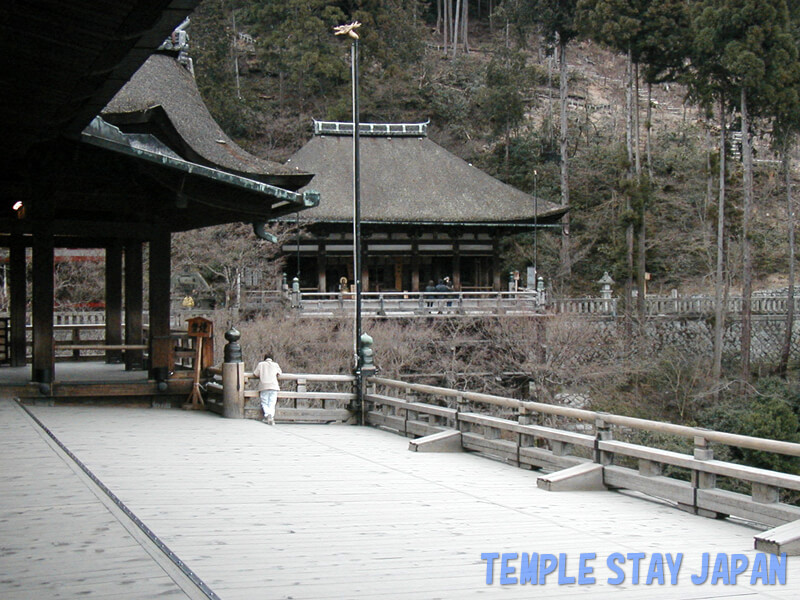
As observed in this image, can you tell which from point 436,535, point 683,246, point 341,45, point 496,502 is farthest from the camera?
point 341,45

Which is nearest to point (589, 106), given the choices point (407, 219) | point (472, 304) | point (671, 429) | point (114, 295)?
point (407, 219)

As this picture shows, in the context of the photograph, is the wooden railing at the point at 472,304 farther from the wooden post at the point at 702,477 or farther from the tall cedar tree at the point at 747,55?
the wooden post at the point at 702,477

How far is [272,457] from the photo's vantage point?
10000 mm

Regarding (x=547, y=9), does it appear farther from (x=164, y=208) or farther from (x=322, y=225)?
(x=164, y=208)

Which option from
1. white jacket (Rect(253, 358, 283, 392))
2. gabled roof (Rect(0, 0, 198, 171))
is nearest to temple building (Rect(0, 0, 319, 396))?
gabled roof (Rect(0, 0, 198, 171))

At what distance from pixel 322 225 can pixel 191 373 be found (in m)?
24.7

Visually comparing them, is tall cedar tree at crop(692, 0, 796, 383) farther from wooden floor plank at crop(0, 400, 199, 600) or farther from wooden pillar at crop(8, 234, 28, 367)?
wooden floor plank at crop(0, 400, 199, 600)

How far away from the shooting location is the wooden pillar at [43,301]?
12555mm

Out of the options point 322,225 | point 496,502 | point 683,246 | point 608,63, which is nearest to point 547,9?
point 683,246

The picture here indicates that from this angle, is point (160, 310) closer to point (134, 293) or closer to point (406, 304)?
point (134, 293)

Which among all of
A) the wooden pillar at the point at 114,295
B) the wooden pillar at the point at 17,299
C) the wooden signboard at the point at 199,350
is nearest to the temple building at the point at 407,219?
the wooden pillar at the point at 114,295

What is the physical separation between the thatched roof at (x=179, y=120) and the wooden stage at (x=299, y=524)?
15.7 feet

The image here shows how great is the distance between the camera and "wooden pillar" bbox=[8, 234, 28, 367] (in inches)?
651

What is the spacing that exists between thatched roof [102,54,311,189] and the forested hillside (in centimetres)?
1879
